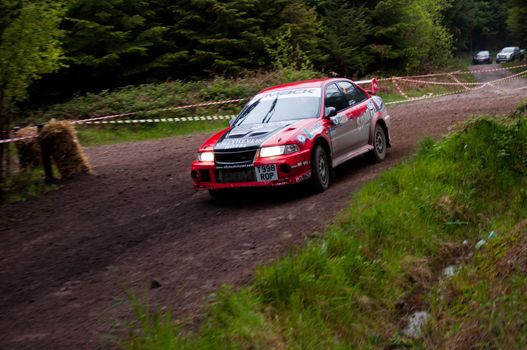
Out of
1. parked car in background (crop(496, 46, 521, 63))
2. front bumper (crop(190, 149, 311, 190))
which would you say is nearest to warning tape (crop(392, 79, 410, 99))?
front bumper (crop(190, 149, 311, 190))

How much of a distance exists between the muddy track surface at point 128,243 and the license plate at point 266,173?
1.39 feet

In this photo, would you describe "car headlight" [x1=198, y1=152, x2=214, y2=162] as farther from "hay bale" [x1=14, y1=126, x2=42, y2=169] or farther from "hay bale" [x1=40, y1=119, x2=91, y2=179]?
"hay bale" [x1=14, y1=126, x2=42, y2=169]

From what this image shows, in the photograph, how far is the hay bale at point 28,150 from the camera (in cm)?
1155

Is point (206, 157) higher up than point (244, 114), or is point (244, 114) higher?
point (244, 114)

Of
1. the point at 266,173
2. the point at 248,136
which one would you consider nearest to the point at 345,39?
the point at 248,136

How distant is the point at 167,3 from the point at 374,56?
1379cm

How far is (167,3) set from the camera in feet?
95.1

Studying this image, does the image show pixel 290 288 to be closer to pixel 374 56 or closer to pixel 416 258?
pixel 416 258

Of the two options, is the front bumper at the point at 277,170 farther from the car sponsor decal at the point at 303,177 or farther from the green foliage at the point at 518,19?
the green foliage at the point at 518,19

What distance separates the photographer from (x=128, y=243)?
7.74m

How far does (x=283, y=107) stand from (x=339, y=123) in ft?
3.11

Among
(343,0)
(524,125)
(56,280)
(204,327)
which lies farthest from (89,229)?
(343,0)

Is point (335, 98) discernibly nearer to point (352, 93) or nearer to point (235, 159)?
point (352, 93)

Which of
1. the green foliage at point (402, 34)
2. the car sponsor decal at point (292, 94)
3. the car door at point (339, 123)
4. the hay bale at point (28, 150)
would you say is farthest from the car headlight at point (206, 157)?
the green foliage at point (402, 34)
